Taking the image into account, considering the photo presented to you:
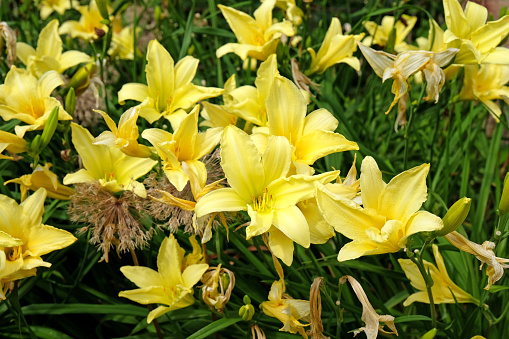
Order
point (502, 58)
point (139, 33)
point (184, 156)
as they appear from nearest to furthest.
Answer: point (184, 156) < point (502, 58) < point (139, 33)

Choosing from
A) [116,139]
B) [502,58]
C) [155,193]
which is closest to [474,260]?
[502,58]

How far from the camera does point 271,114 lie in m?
1.33

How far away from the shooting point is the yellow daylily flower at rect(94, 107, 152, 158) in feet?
4.35

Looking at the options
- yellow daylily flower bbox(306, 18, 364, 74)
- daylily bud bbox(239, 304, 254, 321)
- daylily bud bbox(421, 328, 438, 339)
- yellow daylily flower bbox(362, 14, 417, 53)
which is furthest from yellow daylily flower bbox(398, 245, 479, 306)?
yellow daylily flower bbox(362, 14, 417, 53)

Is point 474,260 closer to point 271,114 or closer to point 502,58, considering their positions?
point 502,58

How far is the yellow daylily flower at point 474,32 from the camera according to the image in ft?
5.32

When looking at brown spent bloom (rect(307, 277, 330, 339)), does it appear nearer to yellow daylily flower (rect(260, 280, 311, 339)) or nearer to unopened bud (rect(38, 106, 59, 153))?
yellow daylily flower (rect(260, 280, 311, 339))

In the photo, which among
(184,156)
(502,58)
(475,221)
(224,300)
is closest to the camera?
(224,300)

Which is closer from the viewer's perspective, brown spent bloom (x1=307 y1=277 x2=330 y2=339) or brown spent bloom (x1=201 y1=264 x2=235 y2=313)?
brown spent bloom (x1=307 y1=277 x2=330 y2=339)

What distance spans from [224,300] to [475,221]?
1124mm

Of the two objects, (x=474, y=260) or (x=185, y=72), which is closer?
(x=185, y=72)

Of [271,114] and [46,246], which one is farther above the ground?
[271,114]

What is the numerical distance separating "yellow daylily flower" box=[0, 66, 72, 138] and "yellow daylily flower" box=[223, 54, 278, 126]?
545 millimetres

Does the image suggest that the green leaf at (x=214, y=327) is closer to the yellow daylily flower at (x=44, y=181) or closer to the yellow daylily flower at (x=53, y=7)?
the yellow daylily flower at (x=44, y=181)
